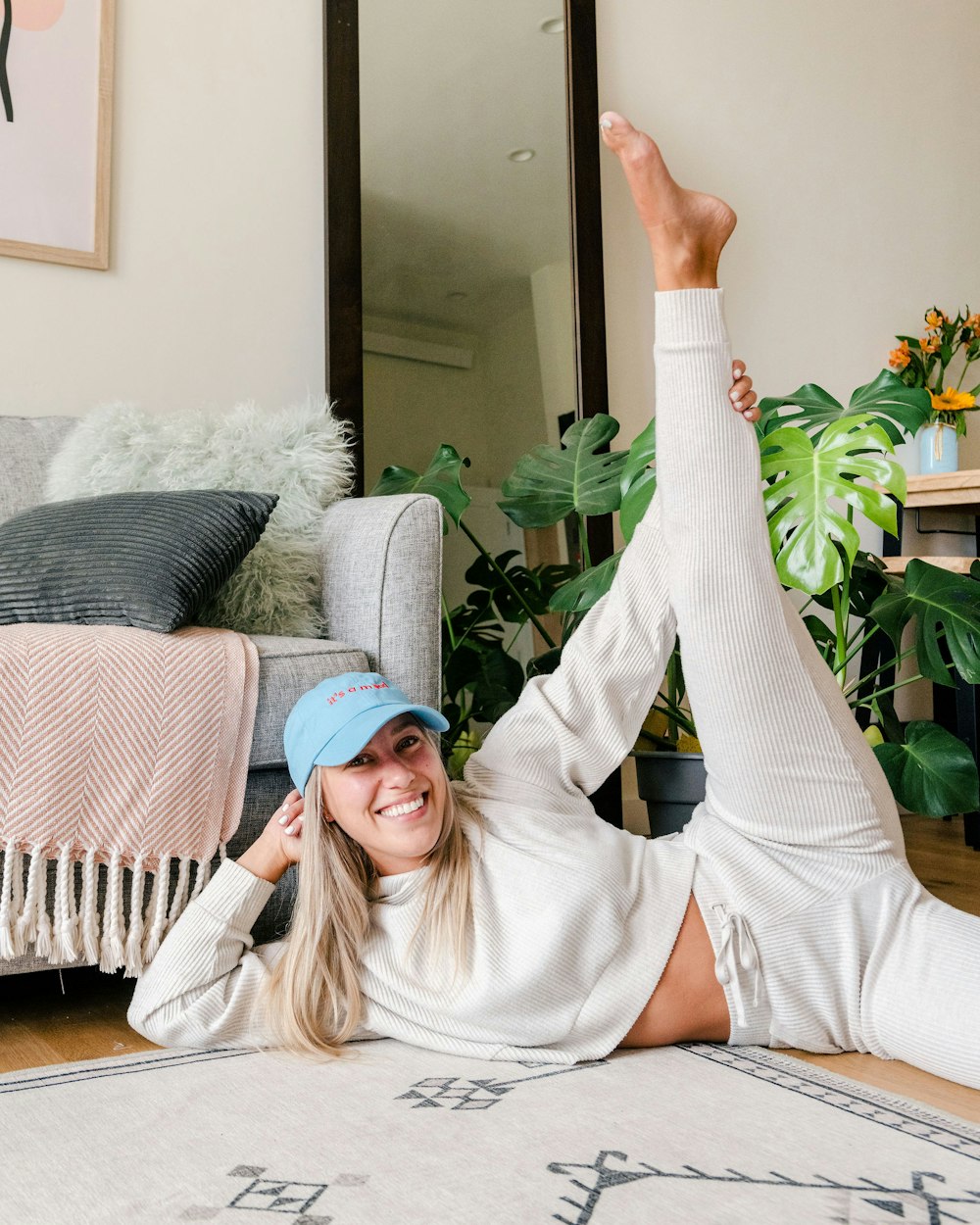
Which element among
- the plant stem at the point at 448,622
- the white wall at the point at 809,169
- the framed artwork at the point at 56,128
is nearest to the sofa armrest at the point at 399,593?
the plant stem at the point at 448,622

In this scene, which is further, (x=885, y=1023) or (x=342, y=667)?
(x=342, y=667)

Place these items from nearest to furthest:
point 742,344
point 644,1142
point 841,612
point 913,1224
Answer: point 913,1224
point 644,1142
point 841,612
point 742,344

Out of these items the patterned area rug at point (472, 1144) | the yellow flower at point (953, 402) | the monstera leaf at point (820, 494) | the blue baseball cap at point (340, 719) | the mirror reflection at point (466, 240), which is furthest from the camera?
the yellow flower at point (953, 402)

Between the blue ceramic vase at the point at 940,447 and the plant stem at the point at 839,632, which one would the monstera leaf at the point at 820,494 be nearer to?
the plant stem at the point at 839,632

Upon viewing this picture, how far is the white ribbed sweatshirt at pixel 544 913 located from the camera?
1.19 metres

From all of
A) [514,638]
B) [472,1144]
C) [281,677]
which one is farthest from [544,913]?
[514,638]

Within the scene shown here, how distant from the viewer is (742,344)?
3207 millimetres

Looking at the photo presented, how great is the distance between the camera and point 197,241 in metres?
2.45

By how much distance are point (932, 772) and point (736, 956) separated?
0.72 meters

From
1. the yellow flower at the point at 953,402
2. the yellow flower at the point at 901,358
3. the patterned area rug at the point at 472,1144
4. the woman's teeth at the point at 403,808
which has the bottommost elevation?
the patterned area rug at the point at 472,1144

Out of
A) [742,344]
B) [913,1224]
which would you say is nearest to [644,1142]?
[913,1224]

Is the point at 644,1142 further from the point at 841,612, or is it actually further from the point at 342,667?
the point at 841,612

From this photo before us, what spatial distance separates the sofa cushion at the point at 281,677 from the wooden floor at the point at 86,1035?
0.37 m

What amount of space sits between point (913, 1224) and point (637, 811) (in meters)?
2.04
